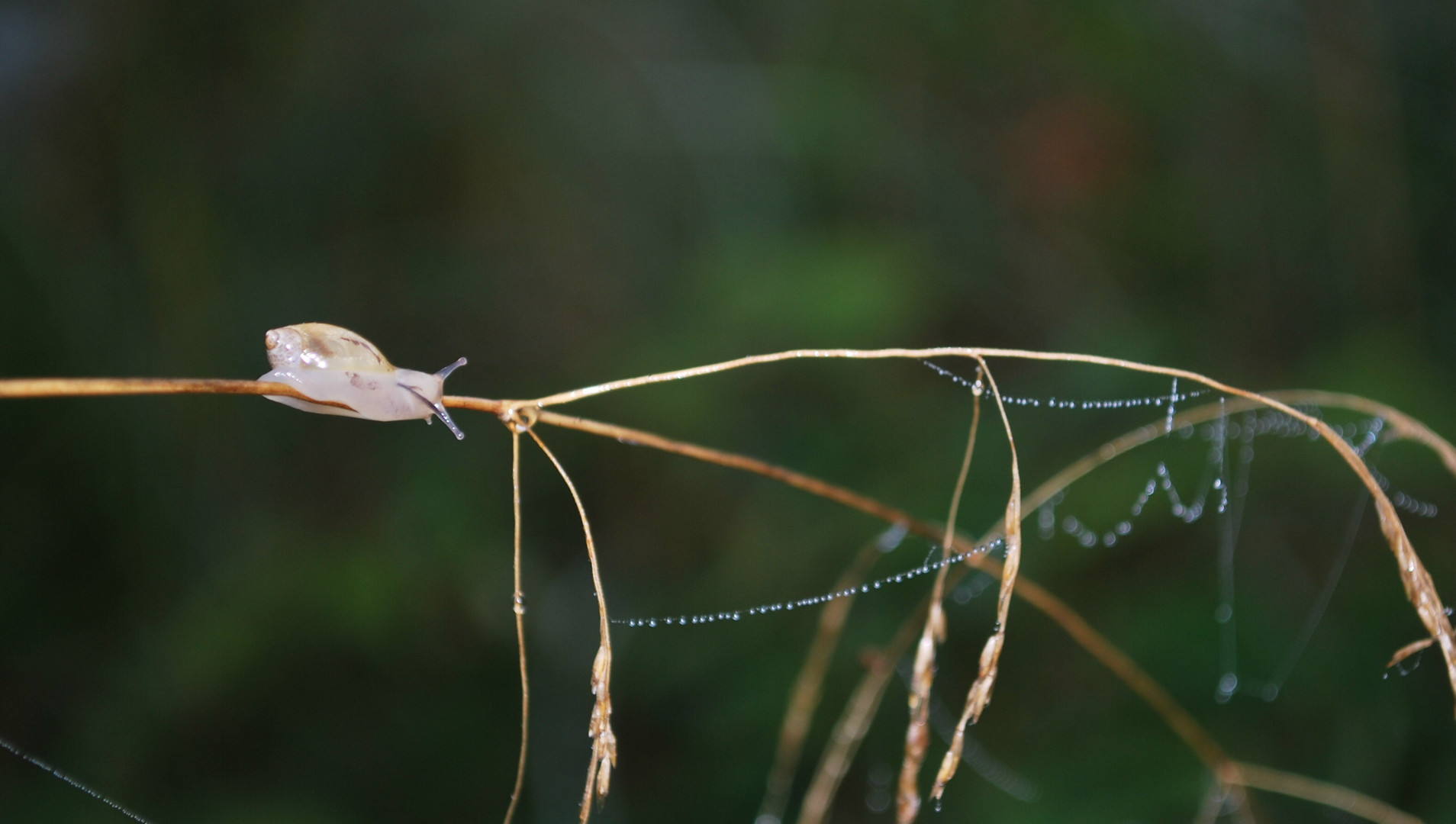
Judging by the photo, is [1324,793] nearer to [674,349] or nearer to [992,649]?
[992,649]

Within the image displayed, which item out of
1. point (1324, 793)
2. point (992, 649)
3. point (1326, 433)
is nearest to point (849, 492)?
point (992, 649)

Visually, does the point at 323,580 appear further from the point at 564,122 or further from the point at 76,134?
the point at 564,122

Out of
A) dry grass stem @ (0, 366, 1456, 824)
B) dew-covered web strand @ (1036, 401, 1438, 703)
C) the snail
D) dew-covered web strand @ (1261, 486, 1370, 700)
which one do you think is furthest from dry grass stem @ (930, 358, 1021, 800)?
dew-covered web strand @ (1261, 486, 1370, 700)

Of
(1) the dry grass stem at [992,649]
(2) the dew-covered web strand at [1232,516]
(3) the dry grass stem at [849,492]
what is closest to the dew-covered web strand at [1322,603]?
(2) the dew-covered web strand at [1232,516]

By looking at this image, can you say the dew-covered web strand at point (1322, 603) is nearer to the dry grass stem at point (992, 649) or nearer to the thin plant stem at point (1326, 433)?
the thin plant stem at point (1326, 433)

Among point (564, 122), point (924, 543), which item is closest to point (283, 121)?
point (564, 122)

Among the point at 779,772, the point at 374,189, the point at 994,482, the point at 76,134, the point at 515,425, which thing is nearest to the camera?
the point at 515,425
